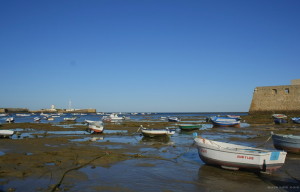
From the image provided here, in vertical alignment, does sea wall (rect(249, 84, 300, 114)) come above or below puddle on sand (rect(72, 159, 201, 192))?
above

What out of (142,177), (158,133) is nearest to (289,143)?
(142,177)

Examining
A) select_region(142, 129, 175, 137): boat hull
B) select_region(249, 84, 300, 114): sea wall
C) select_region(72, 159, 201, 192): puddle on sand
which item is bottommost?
select_region(72, 159, 201, 192): puddle on sand

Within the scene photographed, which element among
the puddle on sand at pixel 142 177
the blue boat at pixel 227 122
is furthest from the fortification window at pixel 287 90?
the puddle on sand at pixel 142 177

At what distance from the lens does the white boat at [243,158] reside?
32.5 ft

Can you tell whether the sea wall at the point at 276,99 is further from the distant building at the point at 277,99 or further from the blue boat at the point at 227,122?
the blue boat at the point at 227,122

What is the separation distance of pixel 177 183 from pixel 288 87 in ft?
190

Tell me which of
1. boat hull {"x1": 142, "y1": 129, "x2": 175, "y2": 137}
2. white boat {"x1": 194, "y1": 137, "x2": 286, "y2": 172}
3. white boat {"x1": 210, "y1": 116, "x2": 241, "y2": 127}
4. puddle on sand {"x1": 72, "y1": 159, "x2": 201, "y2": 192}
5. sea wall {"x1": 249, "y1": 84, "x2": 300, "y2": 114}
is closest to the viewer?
puddle on sand {"x1": 72, "y1": 159, "x2": 201, "y2": 192}

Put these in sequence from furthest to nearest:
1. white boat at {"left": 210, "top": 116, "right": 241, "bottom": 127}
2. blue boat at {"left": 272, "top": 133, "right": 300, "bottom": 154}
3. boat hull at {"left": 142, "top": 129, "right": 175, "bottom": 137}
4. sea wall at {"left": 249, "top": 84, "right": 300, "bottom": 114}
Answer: sea wall at {"left": 249, "top": 84, "right": 300, "bottom": 114}
white boat at {"left": 210, "top": 116, "right": 241, "bottom": 127}
boat hull at {"left": 142, "top": 129, "right": 175, "bottom": 137}
blue boat at {"left": 272, "top": 133, "right": 300, "bottom": 154}

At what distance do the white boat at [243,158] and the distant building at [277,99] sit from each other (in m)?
54.0

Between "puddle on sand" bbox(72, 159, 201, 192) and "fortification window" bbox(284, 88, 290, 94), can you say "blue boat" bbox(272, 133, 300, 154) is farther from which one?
"fortification window" bbox(284, 88, 290, 94)

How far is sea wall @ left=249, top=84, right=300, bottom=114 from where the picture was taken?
56.7m

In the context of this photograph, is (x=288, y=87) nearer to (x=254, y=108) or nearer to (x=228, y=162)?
(x=254, y=108)

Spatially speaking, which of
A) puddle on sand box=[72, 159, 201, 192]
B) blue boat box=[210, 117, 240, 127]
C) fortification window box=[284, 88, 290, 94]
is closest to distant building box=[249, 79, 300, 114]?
fortification window box=[284, 88, 290, 94]

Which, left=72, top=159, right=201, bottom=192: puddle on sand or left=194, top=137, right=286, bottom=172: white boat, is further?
left=194, top=137, right=286, bottom=172: white boat
